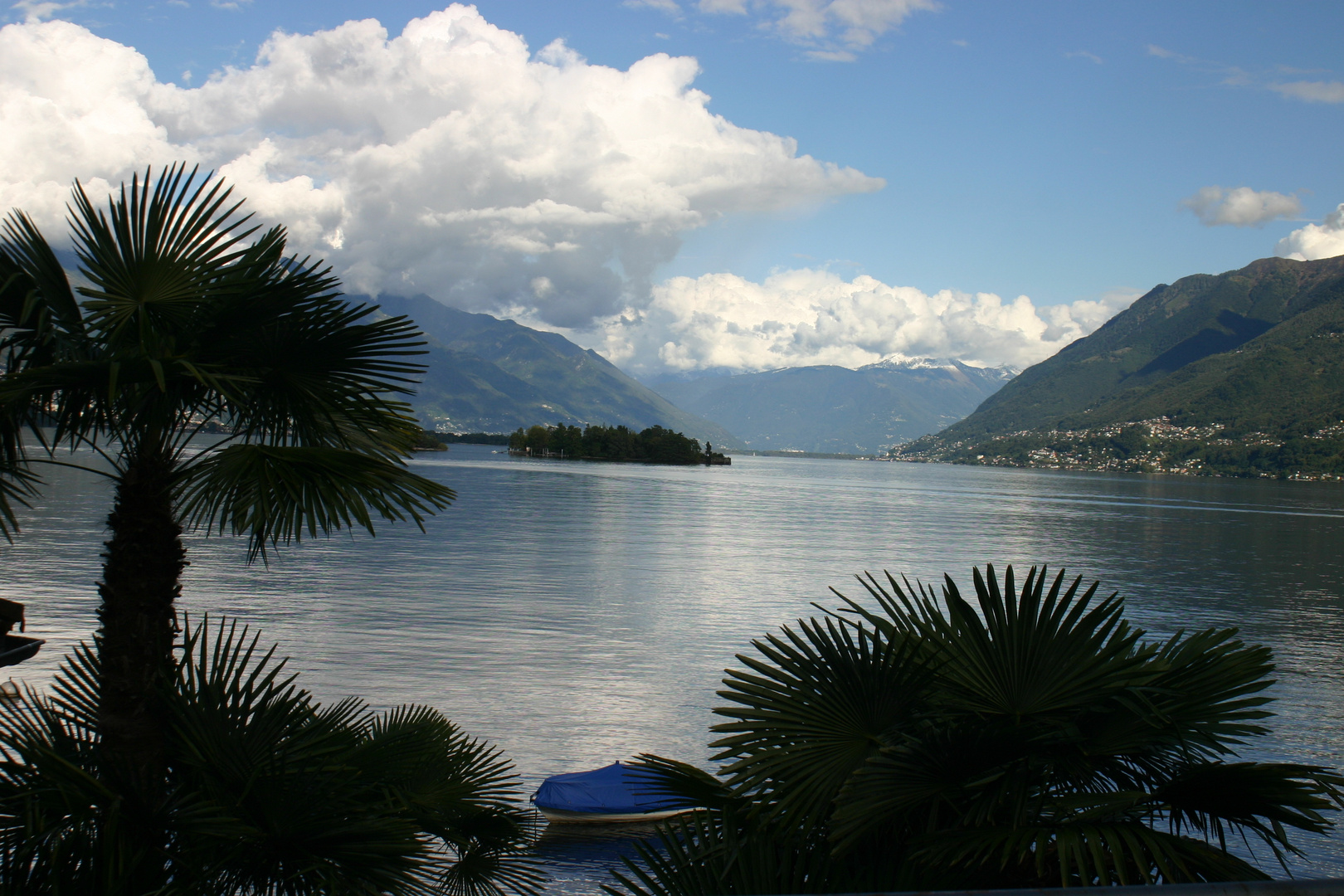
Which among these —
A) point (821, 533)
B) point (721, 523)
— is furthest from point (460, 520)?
point (821, 533)

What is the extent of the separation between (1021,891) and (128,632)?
15.2 feet

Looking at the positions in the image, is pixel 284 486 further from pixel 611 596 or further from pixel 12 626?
pixel 611 596

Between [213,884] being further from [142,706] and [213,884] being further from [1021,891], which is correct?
[1021,891]

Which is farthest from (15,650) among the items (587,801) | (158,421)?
(158,421)

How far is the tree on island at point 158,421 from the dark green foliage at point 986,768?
6.64 feet

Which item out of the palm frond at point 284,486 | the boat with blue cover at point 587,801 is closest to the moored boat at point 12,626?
the boat with blue cover at point 587,801

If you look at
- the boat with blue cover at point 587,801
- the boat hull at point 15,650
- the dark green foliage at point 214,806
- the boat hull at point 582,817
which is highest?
the dark green foliage at point 214,806

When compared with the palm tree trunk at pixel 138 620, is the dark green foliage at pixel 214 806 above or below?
below

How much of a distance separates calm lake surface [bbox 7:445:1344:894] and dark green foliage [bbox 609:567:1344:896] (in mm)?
9737

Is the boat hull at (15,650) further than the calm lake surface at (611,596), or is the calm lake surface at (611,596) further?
the calm lake surface at (611,596)

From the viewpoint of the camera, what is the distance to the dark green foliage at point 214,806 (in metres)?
4.41

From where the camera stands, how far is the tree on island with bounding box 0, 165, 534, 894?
4.65m

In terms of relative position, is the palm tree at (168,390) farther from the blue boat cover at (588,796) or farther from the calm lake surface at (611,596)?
the blue boat cover at (588,796)

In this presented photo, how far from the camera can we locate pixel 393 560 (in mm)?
45188
